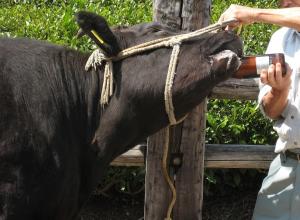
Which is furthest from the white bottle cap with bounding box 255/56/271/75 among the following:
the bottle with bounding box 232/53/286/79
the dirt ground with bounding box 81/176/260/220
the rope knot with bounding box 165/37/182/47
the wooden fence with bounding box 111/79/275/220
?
the dirt ground with bounding box 81/176/260/220

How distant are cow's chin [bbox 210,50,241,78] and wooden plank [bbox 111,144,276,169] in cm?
133

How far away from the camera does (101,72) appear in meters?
3.11

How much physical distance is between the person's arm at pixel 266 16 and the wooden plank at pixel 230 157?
1151mm

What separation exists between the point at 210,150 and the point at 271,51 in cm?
99

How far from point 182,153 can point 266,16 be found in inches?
40.9

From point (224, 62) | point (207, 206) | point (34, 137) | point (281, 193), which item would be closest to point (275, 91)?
point (224, 62)

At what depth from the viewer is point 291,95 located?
3320 millimetres

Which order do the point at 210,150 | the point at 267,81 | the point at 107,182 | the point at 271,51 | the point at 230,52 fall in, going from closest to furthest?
the point at 230,52
the point at 267,81
the point at 271,51
the point at 210,150
the point at 107,182

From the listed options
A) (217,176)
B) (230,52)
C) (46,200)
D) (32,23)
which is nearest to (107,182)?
(217,176)

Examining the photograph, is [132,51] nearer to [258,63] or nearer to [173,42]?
[173,42]

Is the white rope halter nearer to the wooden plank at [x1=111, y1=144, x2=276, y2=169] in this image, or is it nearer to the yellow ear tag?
the yellow ear tag

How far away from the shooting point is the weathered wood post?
357cm

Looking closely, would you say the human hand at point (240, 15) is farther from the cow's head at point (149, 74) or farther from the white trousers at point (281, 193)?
the white trousers at point (281, 193)

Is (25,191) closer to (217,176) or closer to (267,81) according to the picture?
(267,81)
